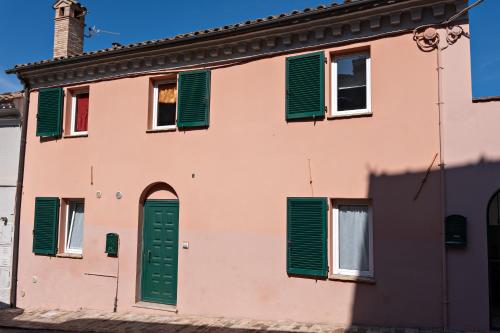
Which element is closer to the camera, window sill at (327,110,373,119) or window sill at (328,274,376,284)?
window sill at (328,274,376,284)

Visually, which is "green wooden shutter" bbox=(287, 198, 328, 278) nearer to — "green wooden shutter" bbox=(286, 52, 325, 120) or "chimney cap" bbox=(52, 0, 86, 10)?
"green wooden shutter" bbox=(286, 52, 325, 120)

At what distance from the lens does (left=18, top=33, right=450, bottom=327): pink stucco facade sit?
7.29m

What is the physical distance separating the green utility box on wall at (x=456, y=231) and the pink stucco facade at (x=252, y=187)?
217 millimetres

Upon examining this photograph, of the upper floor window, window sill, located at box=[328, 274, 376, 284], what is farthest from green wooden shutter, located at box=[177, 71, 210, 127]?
window sill, located at box=[328, 274, 376, 284]

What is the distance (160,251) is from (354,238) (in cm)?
427

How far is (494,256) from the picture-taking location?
22.5 feet

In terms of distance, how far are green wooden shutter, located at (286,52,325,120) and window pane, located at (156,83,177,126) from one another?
284cm

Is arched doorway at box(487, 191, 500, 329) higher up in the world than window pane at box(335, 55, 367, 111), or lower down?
lower down

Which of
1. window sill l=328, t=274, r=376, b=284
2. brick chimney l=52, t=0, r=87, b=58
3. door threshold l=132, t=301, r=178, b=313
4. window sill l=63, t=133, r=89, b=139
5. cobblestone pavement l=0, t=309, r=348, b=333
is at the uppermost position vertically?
brick chimney l=52, t=0, r=87, b=58

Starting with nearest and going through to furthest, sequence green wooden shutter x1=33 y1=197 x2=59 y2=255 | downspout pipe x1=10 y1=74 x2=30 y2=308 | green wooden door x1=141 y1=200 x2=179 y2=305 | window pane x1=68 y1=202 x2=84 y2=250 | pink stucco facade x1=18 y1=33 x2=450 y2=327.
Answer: pink stucco facade x1=18 y1=33 x2=450 y2=327 < green wooden door x1=141 y1=200 x2=179 y2=305 < green wooden shutter x1=33 y1=197 x2=59 y2=255 < window pane x1=68 y1=202 x2=84 y2=250 < downspout pipe x1=10 y1=74 x2=30 y2=308

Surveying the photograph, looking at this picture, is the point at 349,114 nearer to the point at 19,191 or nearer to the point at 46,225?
the point at 46,225

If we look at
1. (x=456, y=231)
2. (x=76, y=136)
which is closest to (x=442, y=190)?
(x=456, y=231)

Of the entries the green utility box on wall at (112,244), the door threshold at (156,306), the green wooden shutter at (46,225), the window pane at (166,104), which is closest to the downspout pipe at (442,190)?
the door threshold at (156,306)

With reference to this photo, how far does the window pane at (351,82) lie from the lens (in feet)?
26.2
